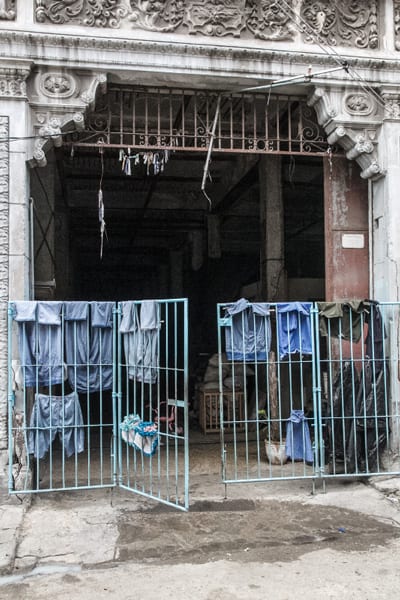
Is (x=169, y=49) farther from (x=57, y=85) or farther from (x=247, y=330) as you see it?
(x=247, y=330)

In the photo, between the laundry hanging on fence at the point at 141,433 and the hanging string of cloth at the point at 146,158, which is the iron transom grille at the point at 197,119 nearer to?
the hanging string of cloth at the point at 146,158

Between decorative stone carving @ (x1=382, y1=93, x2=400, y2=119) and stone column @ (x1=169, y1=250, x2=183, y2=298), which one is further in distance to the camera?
stone column @ (x1=169, y1=250, x2=183, y2=298)

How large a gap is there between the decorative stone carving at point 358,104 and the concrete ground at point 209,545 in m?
4.66

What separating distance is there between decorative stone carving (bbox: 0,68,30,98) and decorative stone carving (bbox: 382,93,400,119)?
14.7 feet

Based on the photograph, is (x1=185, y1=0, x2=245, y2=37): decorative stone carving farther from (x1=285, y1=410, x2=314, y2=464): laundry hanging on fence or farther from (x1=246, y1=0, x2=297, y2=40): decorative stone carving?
(x1=285, y1=410, x2=314, y2=464): laundry hanging on fence

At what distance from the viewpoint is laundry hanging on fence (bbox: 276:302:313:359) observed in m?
6.97

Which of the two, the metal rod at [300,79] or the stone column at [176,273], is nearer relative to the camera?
the metal rod at [300,79]

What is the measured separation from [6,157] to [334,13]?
4537mm

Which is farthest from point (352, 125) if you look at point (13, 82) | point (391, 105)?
point (13, 82)

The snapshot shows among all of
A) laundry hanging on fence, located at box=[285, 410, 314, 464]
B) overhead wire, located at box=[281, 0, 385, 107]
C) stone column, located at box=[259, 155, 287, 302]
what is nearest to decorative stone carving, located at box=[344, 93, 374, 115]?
overhead wire, located at box=[281, 0, 385, 107]

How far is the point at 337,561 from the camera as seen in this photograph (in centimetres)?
502

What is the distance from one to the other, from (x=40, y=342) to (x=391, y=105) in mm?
5327

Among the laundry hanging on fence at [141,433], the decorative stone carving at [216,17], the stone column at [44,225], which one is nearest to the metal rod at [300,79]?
the decorative stone carving at [216,17]

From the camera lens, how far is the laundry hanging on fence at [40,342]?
251 inches
